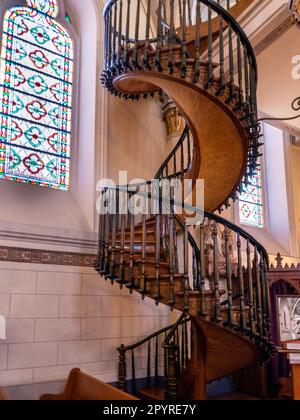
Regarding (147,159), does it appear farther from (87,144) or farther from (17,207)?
(17,207)

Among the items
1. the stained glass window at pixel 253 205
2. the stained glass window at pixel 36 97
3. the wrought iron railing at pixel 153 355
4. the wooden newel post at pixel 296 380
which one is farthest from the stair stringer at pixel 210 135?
the stained glass window at pixel 253 205

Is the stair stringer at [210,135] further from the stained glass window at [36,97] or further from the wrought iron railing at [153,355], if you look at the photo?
the wrought iron railing at [153,355]

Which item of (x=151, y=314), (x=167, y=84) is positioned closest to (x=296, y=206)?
(x=151, y=314)

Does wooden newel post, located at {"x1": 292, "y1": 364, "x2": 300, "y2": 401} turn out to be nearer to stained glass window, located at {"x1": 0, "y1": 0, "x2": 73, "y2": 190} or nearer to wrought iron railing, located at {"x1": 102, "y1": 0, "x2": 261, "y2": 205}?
wrought iron railing, located at {"x1": 102, "y1": 0, "x2": 261, "y2": 205}

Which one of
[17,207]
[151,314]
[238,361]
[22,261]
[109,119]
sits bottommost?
[238,361]

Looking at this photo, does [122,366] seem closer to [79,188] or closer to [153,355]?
[153,355]

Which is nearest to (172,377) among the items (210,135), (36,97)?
(210,135)

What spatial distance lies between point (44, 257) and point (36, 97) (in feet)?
6.05

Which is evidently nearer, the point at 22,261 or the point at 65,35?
the point at 22,261

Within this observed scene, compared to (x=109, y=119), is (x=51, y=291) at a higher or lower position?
lower

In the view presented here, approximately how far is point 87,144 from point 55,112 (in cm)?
53

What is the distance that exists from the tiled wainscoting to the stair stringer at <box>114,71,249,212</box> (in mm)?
1470

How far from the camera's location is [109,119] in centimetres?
458

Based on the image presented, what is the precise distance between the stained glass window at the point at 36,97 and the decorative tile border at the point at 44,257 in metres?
0.80
